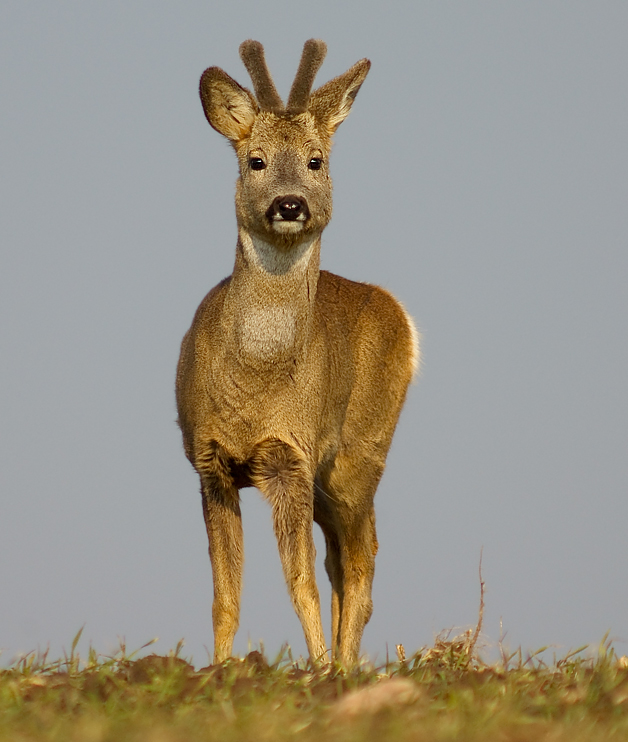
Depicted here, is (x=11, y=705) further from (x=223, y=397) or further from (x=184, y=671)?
(x=223, y=397)

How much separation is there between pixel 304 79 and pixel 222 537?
3.13 metres

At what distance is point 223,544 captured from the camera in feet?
25.8

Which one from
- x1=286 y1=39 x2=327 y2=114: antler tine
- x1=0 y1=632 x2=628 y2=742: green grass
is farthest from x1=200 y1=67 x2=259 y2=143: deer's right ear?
x1=0 y1=632 x2=628 y2=742: green grass

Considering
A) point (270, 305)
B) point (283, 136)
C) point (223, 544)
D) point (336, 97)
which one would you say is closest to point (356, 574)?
point (223, 544)

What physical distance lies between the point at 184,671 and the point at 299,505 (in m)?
2.66

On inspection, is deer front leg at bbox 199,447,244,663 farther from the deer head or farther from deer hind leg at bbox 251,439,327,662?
the deer head

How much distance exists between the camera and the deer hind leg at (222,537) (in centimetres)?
776

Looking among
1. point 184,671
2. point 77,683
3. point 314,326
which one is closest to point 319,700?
point 184,671

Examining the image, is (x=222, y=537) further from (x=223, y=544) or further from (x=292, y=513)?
(x=292, y=513)

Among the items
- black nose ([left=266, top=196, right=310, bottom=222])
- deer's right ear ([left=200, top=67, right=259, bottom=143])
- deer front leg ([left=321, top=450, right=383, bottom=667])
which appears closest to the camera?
black nose ([left=266, top=196, right=310, bottom=222])

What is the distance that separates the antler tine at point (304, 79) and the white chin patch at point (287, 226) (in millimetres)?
1030

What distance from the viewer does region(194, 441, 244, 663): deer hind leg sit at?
25.5 feet

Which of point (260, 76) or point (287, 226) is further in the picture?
point (260, 76)

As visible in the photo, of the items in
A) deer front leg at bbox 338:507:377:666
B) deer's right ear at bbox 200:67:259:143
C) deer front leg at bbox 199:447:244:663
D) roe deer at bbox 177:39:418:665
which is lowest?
deer front leg at bbox 338:507:377:666
